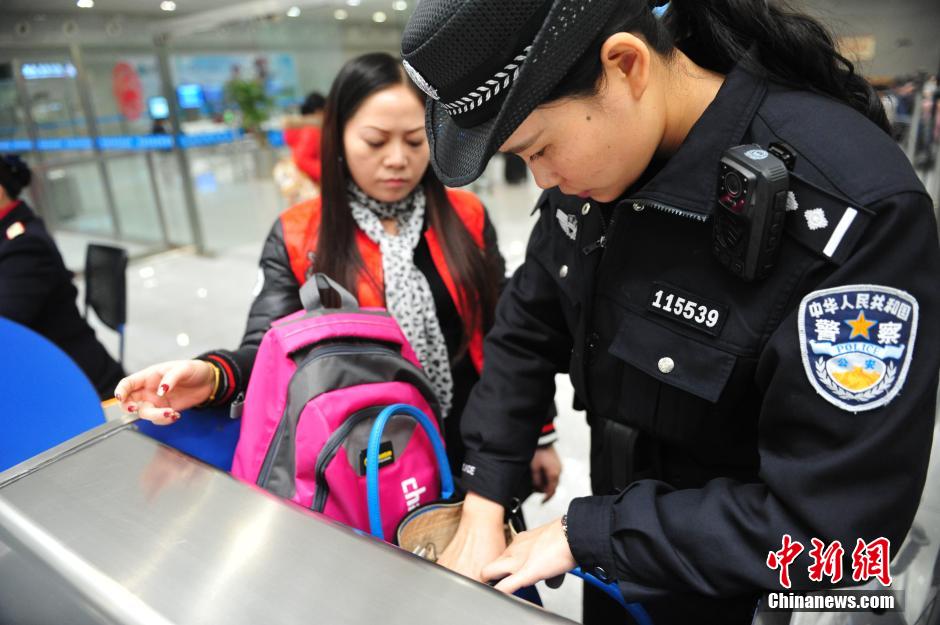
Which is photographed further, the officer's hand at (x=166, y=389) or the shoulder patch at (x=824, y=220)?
the officer's hand at (x=166, y=389)

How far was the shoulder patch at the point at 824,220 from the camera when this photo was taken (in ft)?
1.77

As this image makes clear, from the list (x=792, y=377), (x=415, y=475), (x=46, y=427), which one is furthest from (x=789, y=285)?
(x=46, y=427)

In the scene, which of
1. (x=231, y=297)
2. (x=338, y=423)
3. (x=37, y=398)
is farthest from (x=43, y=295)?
(x=231, y=297)

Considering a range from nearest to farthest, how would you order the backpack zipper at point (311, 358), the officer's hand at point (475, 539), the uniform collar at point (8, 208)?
the officer's hand at point (475, 539) < the backpack zipper at point (311, 358) < the uniform collar at point (8, 208)

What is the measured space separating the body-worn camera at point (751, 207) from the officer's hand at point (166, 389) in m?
0.80

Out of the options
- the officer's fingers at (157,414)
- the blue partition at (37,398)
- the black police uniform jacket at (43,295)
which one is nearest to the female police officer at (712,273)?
the officer's fingers at (157,414)

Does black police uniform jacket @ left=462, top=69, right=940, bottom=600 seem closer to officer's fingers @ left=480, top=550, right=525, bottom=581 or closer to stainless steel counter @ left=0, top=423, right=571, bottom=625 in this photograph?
officer's fingers @ left=480, top=550, right=525, bottom=581

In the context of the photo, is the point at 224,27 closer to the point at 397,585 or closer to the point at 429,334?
the point at 429,334

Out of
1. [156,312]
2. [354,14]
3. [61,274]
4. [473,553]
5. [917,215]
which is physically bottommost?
[156,312]

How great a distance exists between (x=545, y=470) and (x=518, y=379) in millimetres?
478

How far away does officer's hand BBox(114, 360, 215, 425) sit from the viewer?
0.90 metres

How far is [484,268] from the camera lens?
58.4 inches

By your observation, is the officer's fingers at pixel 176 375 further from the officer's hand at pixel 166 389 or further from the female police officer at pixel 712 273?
the female police officer at pixel 712 273

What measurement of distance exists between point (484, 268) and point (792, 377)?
982 millimetres
